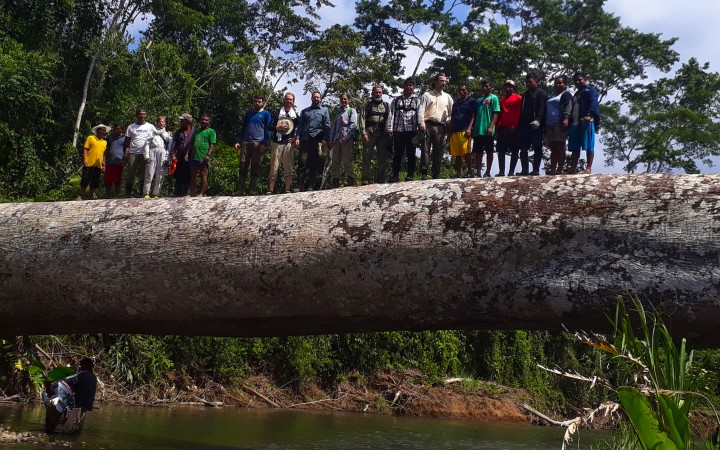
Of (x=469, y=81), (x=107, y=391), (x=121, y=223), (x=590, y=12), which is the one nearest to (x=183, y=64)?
(x=469, y=81)

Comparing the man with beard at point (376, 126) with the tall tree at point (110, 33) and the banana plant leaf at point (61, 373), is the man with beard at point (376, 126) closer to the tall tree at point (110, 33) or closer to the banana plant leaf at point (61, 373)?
the banana plant leaf at point (61, 373)

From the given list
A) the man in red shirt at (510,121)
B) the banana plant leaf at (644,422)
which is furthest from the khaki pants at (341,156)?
the banana plant leaf at (644,422)

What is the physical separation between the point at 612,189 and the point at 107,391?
39.3 feet

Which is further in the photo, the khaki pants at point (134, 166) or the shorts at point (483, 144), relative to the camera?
the khaki pants at point (134, 166)

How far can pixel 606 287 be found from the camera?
13.6 ft

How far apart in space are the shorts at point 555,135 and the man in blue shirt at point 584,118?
12 cm

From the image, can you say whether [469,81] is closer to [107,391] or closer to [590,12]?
[590,12]

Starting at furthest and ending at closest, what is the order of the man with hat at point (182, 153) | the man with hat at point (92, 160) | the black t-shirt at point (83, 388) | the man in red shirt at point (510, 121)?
the man with hat at point (92, 160), the man with hat at point (182, 153), the man in red shirt at point (510, 121), the black t-shirt at point (83, 388)

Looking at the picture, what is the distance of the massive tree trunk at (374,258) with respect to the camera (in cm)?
415

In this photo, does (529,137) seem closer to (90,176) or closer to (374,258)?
(374,258)

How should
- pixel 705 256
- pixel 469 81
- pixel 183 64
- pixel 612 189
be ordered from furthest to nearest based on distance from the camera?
pixel 469 81 < pixel 183 64 < pixel 612 189 < pixel 705 256

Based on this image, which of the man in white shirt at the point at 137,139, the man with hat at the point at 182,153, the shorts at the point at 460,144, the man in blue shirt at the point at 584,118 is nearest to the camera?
the man in blue shirt at the point at 584,118

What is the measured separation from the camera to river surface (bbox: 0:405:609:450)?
9102 millimetres

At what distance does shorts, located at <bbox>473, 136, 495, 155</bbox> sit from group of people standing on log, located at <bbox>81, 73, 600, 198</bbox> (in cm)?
1
